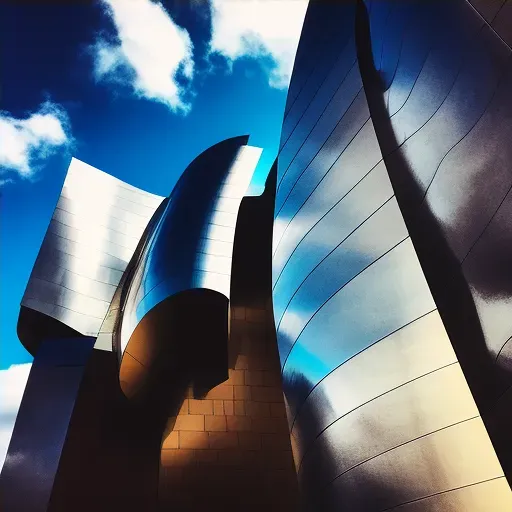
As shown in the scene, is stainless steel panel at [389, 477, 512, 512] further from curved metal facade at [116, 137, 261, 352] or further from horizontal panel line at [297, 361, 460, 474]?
curved metal facade at [116, 137, 261, 352]

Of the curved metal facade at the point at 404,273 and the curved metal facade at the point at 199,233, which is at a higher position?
the curved metal facade at the point at 199,233

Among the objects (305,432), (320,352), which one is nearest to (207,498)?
(305,432)

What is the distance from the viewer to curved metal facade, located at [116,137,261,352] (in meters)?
7.62

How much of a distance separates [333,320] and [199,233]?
4.66 m

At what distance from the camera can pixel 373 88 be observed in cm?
463

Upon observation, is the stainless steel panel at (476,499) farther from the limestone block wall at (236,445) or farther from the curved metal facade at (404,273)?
the limestone block wall at (236,445)

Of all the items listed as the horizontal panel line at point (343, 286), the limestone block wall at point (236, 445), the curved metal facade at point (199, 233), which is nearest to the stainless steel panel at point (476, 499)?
the horizontal panel line at point (343, 286)

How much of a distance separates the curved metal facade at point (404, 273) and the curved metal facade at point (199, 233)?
2.63 metres

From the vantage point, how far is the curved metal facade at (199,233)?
7625 millimetres

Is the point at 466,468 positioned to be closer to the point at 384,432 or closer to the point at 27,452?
the point at 384,432

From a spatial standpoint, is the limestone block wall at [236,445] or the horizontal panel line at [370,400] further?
the limestone block wall at [236,445]

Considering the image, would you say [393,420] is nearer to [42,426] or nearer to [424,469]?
[424,469]

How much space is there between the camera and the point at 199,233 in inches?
330

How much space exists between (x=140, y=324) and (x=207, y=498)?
3.82 metres
